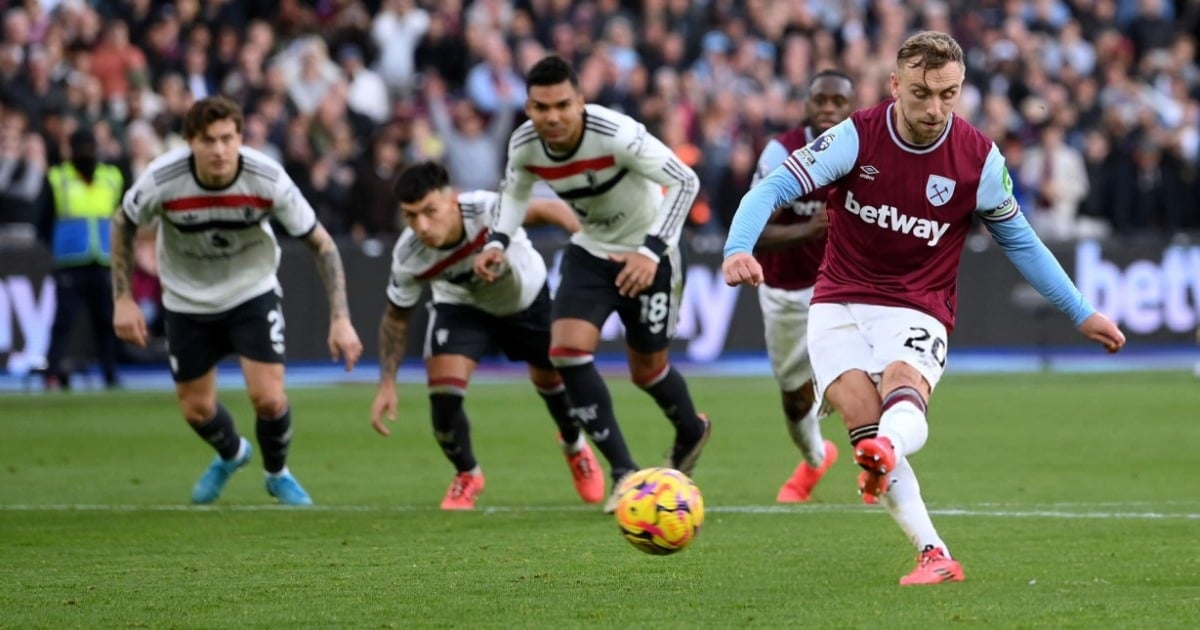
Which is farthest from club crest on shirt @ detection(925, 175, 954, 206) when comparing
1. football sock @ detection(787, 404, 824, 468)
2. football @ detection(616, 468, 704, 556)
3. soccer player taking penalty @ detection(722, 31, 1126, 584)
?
football sock @ detection(787, 404, 824, 468)

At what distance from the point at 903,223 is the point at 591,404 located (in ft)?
10.1

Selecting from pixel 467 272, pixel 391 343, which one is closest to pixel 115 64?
pixel 391 343

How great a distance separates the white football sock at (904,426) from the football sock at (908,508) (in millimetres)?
347

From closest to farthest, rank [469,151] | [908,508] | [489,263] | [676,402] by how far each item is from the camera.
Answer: [908,508]
[489,263]
[676,402]
[469,151]

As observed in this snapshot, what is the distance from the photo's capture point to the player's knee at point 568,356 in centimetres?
1052

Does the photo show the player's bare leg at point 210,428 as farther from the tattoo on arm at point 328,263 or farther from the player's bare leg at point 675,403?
the player's bare leg at point 675,403

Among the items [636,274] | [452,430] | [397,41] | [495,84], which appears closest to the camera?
[636,274]

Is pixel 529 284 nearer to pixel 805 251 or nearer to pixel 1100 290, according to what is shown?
pixel 805 251

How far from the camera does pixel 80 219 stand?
62.4 ft

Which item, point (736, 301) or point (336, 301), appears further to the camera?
point (736, 301)

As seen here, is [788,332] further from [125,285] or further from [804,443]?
[125,285]

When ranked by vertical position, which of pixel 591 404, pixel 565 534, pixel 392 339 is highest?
pixel 392 339

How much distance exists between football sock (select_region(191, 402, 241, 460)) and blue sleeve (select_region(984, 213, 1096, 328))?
5176 millimetres

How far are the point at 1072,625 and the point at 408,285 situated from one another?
5.35 meters
